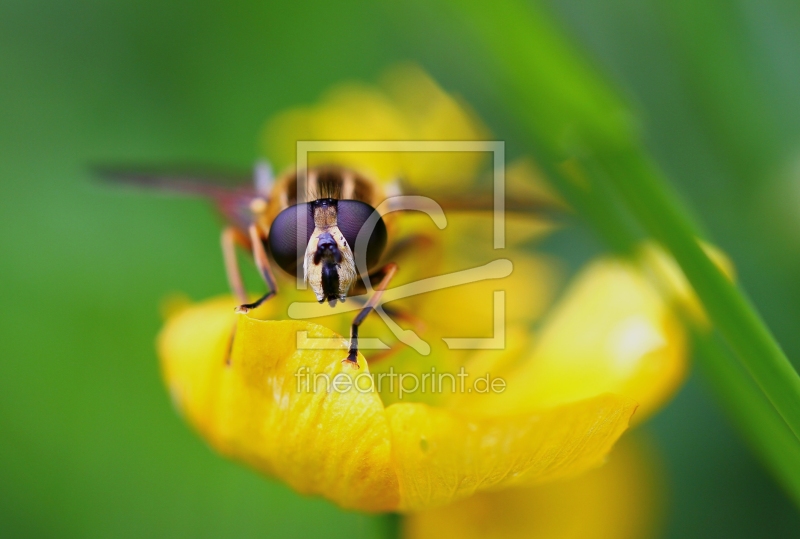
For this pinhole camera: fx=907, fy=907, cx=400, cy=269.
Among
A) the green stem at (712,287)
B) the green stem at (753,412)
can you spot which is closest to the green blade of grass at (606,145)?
the green stem at (712,287)

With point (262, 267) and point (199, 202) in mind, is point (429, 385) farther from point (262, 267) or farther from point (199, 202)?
point (199, 202)

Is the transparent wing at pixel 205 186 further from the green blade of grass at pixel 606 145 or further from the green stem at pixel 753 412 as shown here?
the green stem at pixel 753 412

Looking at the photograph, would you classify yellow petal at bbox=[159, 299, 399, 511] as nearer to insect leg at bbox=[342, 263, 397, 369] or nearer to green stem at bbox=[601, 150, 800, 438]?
insect leg at bbox=[342, 263, 397, 369]

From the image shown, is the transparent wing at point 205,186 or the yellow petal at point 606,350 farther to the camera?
the transparent wing at point 205,186

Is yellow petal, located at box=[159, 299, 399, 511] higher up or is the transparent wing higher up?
the transparent wing

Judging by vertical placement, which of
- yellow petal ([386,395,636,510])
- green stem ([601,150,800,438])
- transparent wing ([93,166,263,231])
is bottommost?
yellow petal ([386,395,636,510])

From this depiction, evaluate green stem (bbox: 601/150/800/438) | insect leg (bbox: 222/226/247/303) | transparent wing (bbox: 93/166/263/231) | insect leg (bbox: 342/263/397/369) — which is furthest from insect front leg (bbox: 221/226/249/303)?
green stem (bbox: 601/150/800/438)

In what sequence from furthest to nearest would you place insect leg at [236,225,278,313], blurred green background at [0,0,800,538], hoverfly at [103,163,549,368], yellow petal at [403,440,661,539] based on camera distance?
blurred green background at [0,0,800,538] < yellow petal at [403,440,661,539] < insect leg at [236,225,278,313] < hoverfly at [103,163,549,368]
